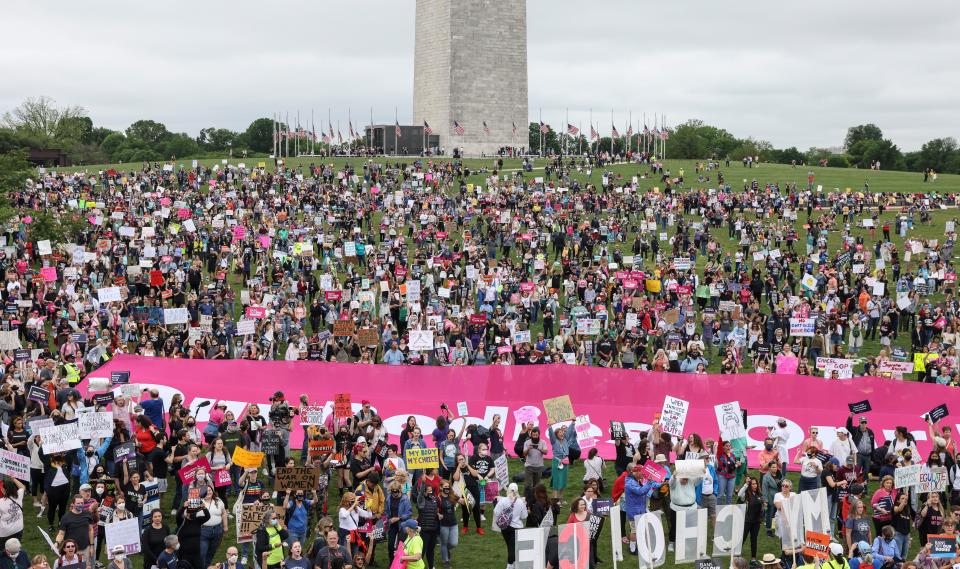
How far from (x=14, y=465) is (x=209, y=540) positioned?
330cm

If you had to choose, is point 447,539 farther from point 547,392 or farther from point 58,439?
point 547,392

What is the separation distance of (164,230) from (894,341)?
93.9ft

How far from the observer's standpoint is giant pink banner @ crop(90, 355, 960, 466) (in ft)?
69.6

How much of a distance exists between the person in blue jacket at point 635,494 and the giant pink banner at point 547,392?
4898 mm

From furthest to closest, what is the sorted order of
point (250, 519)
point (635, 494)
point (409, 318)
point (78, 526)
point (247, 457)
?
point (409, 318)
point (247, 457)
point (635, 494)
point (250, 519)
point (78, 526)

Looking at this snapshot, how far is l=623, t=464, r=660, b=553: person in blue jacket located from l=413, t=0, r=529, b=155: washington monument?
8059 centimetres

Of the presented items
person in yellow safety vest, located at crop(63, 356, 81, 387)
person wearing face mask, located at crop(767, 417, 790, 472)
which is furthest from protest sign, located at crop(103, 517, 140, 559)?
person wearing face mask, located at crop(767, 417, 790, 472)

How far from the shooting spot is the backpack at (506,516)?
1515cm

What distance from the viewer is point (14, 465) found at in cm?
1619

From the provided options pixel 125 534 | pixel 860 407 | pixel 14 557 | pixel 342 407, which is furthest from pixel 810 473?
pixel 14 557

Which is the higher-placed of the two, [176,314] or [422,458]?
[176,314]

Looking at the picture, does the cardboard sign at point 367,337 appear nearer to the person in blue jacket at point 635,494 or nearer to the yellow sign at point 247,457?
the yellow sign at point 247,457

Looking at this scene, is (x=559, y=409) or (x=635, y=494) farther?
(x=559, y=409)

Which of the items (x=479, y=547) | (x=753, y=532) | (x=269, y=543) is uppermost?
(x=269, y=543)
